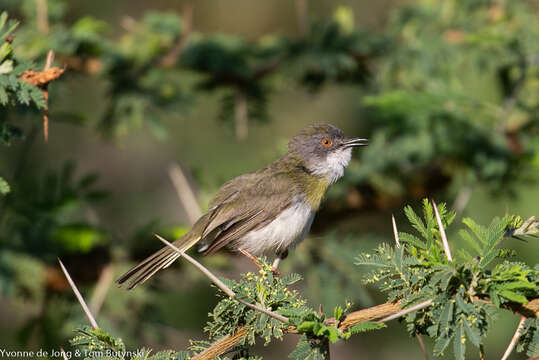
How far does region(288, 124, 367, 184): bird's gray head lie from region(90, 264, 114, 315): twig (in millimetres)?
2110

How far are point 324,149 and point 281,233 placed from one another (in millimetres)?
1031

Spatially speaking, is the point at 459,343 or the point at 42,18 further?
the point at 42,18

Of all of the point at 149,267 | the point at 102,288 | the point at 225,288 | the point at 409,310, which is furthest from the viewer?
the point at 102,288

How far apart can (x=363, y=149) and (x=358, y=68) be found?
0.92 m

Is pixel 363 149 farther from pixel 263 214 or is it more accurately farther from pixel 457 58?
pixel 263 214

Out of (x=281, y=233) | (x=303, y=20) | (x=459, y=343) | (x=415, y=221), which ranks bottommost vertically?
(x=281, y=233)

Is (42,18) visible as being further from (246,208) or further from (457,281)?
(457,281)

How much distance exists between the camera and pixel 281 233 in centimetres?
443

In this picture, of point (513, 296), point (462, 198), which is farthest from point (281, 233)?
point (513, 296)

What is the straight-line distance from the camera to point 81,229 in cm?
532

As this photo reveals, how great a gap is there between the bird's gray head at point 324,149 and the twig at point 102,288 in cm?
211

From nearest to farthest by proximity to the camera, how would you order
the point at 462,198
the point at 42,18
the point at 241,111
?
the point at 42,18 < the point at 462,198 < the point at 241,111

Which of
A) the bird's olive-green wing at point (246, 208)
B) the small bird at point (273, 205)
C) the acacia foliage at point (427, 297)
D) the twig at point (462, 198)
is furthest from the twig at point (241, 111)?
the acacia foliage at point (427, 297)

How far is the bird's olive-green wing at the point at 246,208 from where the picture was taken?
4.57m
